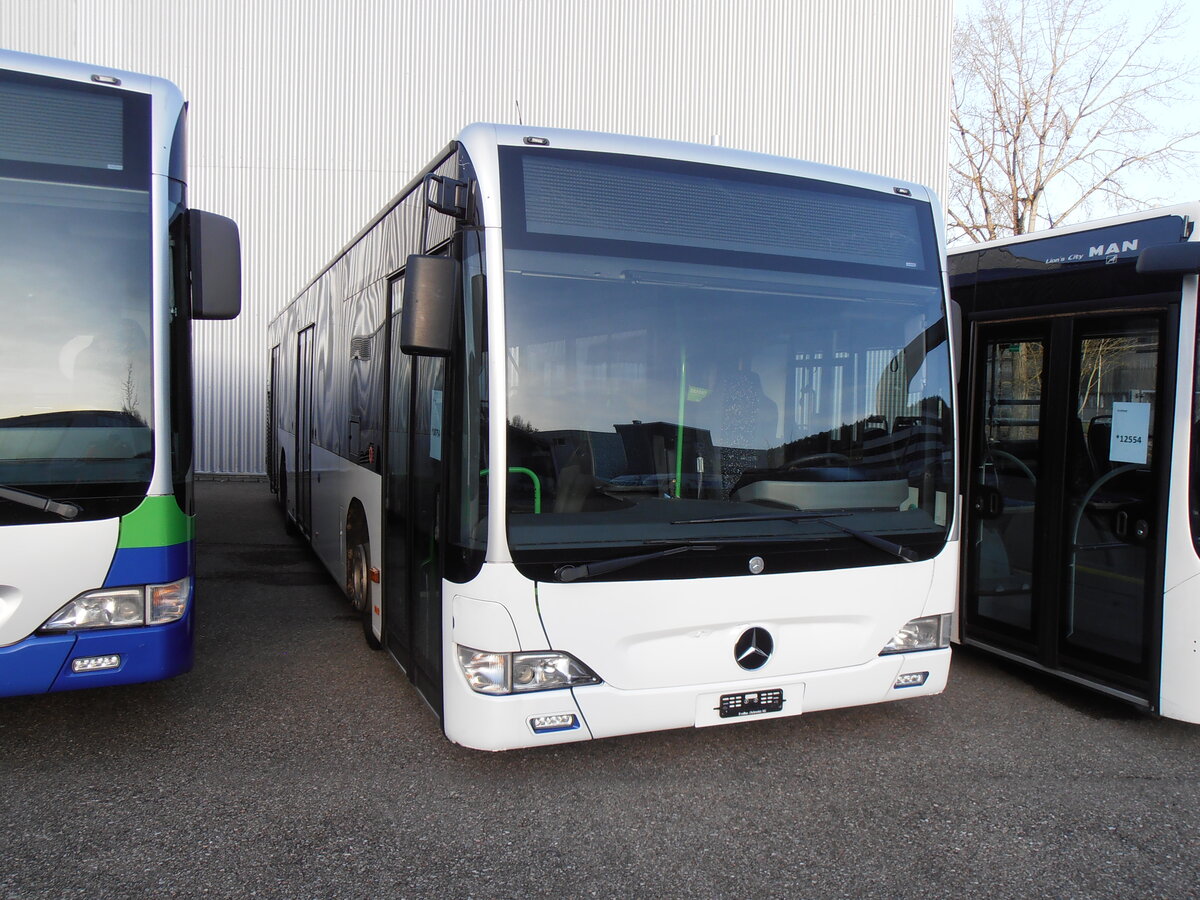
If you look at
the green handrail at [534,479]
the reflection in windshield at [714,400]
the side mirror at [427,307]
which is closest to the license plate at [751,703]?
the reflection in windshield at [714,400]

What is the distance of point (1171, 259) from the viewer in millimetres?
4453

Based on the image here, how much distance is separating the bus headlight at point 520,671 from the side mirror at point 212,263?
1.81 meters

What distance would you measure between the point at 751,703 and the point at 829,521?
819mm

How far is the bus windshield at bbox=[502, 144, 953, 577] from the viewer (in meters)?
3.63

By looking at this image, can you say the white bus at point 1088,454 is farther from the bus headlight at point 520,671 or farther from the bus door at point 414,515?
the bus door at point 414,515

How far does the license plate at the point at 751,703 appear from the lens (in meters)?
3.89

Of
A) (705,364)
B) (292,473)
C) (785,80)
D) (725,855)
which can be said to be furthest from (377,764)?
(785,80)

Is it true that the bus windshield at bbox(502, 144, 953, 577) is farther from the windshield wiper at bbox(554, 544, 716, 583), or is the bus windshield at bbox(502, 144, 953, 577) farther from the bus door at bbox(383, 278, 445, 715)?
the bus door at bbox(383, 278, 445, 715)

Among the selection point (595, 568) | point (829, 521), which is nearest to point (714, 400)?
point (829, 521)

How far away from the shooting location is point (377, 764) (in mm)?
4273

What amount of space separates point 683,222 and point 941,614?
210cm

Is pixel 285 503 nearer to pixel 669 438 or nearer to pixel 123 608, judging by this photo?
pixel 123 608

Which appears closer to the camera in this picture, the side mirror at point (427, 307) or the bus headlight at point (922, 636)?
the side mirror at point (427, 307)

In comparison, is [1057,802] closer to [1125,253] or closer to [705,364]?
[705,364]
